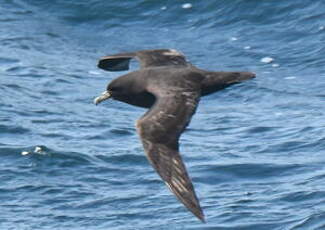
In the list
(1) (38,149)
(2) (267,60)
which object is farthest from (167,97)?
(2) (267,60)

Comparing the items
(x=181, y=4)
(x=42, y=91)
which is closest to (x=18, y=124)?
(x=42, y=91)

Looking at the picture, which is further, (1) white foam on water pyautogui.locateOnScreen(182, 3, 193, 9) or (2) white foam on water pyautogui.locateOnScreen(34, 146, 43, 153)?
(1) white foam on water pyautogui.locateOnScreen(182, 3, 193, 9)

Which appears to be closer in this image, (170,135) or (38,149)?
(170,135)

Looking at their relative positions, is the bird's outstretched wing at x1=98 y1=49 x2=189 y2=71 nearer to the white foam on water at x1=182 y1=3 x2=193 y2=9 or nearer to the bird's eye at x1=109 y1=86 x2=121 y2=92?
the bird's eye at x1=109 y1=86 x2=121 y2=92

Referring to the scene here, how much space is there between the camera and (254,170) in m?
15.7

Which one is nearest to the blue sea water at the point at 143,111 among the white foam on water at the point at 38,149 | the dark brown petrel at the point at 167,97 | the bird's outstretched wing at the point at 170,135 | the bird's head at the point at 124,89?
the white foam on water at the point at 38,149

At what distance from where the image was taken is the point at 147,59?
1205 centimetres

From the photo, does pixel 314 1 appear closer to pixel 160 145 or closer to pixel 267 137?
pixel 267 137

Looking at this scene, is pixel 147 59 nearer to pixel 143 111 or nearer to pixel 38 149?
pixel 38 149

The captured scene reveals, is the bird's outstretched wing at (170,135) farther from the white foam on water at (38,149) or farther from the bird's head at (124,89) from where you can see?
the white foam on water at (38,149)

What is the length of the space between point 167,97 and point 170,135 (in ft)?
2.01

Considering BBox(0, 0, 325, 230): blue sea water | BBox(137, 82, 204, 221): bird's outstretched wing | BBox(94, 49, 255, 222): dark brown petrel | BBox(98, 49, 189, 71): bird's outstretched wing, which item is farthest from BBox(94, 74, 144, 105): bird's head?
BBox(0, 0, 325, 230): blue sea water

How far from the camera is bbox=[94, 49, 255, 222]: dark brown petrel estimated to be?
9.56 m

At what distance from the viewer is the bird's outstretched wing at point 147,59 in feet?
39.3
